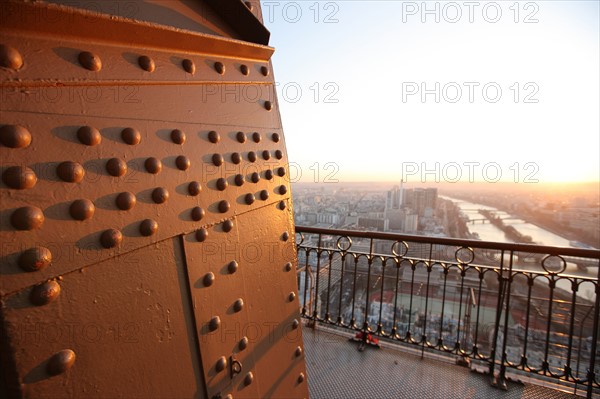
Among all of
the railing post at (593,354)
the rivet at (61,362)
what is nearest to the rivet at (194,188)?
the rivet at (61,362)

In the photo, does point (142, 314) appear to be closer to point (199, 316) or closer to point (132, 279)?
point (132, 279)

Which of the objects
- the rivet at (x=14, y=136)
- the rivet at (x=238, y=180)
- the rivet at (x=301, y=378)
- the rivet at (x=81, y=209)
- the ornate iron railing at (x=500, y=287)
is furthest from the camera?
the ornate iron railing at (x=500, y=287)

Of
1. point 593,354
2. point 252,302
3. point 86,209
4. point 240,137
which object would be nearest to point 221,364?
point 252,302

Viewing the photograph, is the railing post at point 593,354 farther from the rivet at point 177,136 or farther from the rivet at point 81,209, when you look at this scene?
the rivet at point 81,209

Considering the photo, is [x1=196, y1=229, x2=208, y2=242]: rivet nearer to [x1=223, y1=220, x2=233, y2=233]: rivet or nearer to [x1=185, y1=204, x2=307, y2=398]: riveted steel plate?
[x1=185, y1=204, x2=307, y2=398]: riveted steel plate

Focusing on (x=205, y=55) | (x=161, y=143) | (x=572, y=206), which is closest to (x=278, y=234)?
(x=161, y=143)

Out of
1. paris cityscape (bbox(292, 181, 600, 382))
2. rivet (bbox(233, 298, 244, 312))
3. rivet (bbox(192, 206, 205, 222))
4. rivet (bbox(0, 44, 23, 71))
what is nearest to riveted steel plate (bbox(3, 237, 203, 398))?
rivet (bbox(192, 206, 205, 222))

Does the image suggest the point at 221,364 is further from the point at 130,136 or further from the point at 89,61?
the point at 89,61
